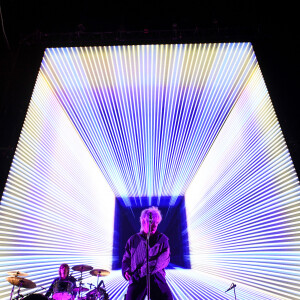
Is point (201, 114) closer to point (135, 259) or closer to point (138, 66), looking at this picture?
point (138, 66)

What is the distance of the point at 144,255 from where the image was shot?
212 centimetres

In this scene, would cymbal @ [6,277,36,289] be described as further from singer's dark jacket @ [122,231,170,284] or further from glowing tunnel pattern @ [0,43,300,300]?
singer's dark jacket @ [122,231,170,284]

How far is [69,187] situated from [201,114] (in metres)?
4.36

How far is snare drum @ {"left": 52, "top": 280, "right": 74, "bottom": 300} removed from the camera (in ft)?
12.1

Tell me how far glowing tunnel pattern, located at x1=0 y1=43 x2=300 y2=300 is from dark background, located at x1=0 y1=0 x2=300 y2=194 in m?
0.32

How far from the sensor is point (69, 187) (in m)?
6.47

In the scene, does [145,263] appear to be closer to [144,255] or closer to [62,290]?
[144,255]

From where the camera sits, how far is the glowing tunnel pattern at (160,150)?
402cm

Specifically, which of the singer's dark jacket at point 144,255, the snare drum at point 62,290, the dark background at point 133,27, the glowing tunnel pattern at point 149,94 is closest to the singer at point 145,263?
the singer's dark jacket at point 144,255

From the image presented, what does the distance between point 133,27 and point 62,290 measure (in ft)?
15.8

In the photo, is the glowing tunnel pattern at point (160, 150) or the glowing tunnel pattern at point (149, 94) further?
the glowing tunnel pattern at point (149, 94)

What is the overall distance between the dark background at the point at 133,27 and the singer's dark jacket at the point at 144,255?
10.2 feet

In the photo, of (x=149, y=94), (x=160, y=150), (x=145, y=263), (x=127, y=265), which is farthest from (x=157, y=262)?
(x=160, y=150)

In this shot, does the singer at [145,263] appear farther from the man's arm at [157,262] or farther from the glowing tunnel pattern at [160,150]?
the glowing tunnel pattern at [160,150]
